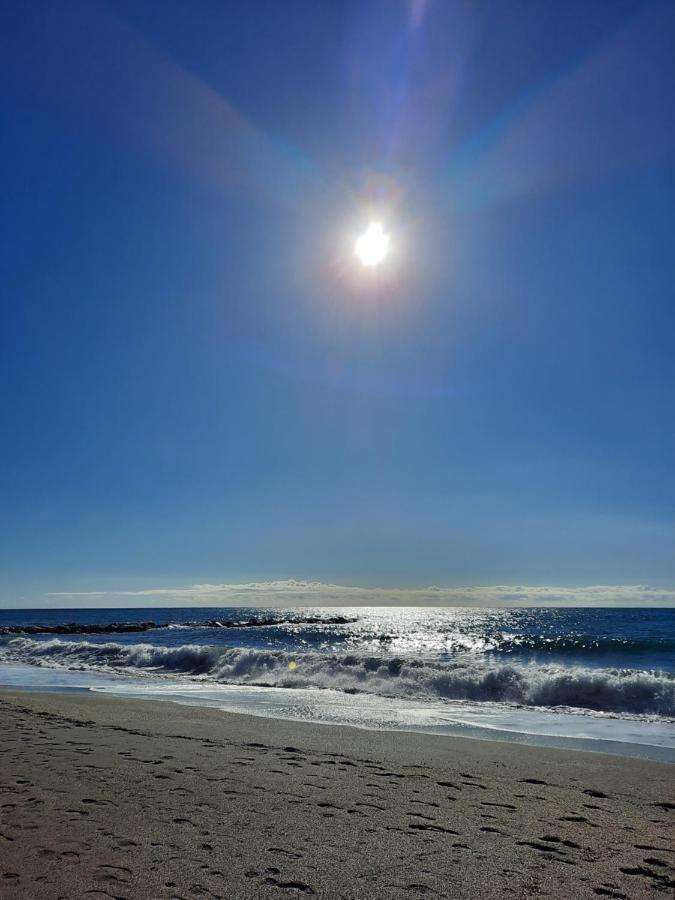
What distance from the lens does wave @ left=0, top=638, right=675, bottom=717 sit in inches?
687

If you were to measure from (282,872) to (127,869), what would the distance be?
3.95ft

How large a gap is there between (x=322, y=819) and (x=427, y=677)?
619 inches

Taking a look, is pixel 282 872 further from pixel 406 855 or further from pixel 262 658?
pixel 262 658

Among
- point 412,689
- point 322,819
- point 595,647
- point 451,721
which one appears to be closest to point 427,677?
point 412,689

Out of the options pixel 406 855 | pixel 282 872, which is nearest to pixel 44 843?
pixel 282 872

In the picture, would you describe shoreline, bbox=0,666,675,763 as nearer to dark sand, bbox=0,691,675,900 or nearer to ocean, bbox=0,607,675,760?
ocean, bbox=0,607,675,760

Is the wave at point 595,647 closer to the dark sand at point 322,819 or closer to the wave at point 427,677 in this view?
the wave at point 427,677

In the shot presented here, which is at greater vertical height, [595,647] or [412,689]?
[412,689]

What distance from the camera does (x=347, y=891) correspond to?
13.9 ft

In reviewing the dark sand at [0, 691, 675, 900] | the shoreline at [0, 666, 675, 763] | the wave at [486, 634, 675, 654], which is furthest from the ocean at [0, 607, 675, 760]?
the wave at [486, 634, 675, 654]

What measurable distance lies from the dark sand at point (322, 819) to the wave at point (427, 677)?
9.06 metres

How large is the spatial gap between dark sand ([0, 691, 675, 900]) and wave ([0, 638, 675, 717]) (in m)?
9.06

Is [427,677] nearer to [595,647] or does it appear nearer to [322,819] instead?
[322,819]

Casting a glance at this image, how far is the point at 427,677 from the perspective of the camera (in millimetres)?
20500
